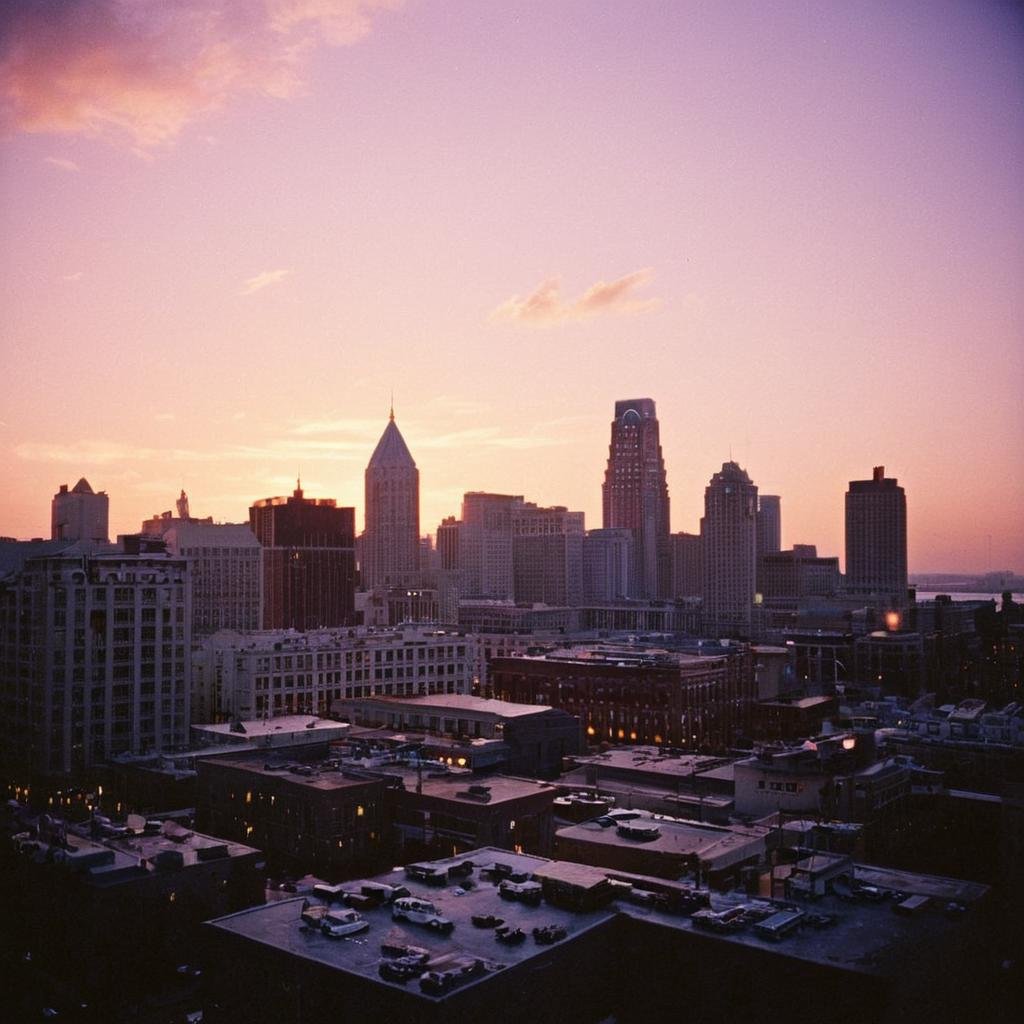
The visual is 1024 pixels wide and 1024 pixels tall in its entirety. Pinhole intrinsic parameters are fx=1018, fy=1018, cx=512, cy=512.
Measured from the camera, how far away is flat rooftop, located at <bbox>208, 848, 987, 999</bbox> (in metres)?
16.0

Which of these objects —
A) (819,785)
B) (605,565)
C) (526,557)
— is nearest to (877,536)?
(605,565)

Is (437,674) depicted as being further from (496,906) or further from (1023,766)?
(496,906)

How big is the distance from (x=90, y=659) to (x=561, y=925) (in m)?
30.7

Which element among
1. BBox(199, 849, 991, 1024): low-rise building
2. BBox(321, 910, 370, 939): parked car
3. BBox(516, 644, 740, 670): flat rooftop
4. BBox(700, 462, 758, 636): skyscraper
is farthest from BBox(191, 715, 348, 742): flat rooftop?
BBox(700, 462, 758, 636): skyscraper

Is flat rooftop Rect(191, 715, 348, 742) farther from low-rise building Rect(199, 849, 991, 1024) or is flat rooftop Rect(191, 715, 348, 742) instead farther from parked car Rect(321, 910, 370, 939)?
parked car Rect(321, 910, 370, 939)

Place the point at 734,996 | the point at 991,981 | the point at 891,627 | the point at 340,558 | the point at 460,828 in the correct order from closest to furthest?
1. the point at 734,996
2. the point at 991,981
3. the point at 460,828
4. the point at 891,627
5. the point at 340,558

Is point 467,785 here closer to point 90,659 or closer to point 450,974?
point 450,974

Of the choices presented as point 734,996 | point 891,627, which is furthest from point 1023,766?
point 891,627

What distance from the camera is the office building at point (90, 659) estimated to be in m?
41.1

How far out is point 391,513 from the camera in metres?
190

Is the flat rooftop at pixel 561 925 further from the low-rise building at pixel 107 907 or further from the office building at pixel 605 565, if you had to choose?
the office building at pixel 605 565

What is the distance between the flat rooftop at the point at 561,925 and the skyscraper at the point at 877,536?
484 ft

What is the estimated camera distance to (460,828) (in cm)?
2925

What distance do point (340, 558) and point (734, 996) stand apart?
129m
